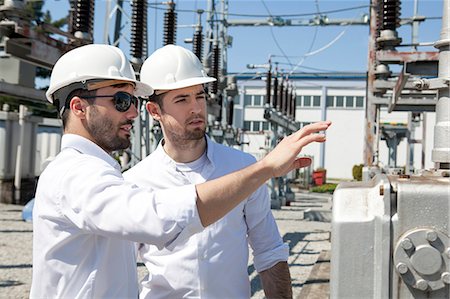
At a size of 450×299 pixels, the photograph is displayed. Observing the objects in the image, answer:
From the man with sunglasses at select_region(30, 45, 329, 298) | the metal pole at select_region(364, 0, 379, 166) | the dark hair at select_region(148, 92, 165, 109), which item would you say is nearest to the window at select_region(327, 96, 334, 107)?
the metal pole at select_region(364, 0, 379, 166)

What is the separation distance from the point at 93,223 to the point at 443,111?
0.72 m

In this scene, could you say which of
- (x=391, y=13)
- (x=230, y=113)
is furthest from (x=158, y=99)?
(x=230, y=113)

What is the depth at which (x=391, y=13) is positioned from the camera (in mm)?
4754

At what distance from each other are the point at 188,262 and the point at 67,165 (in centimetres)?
59

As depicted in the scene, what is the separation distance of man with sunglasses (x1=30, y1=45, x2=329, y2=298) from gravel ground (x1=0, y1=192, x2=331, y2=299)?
3261 millimetres

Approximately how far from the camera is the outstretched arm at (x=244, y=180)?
43.1 inches

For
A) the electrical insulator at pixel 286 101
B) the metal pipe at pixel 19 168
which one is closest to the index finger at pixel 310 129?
the metal pipe at pixel 19 168

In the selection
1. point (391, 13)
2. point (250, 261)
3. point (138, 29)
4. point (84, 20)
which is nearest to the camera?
point (391, 13)

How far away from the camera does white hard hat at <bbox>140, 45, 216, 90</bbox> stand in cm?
194

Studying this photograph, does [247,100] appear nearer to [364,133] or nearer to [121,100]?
[364,133]

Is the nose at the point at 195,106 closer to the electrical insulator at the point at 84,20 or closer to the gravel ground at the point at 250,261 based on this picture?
the gravel ground at the point at 250,261

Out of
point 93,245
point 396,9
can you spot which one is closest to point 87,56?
point 93,245

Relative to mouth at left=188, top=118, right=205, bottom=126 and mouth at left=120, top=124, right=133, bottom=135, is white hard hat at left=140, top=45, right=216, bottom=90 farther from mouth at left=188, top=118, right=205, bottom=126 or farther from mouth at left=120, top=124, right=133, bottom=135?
mouth at left=120, top=124, right=133, bottom=135

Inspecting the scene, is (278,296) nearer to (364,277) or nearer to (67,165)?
(67,165)
